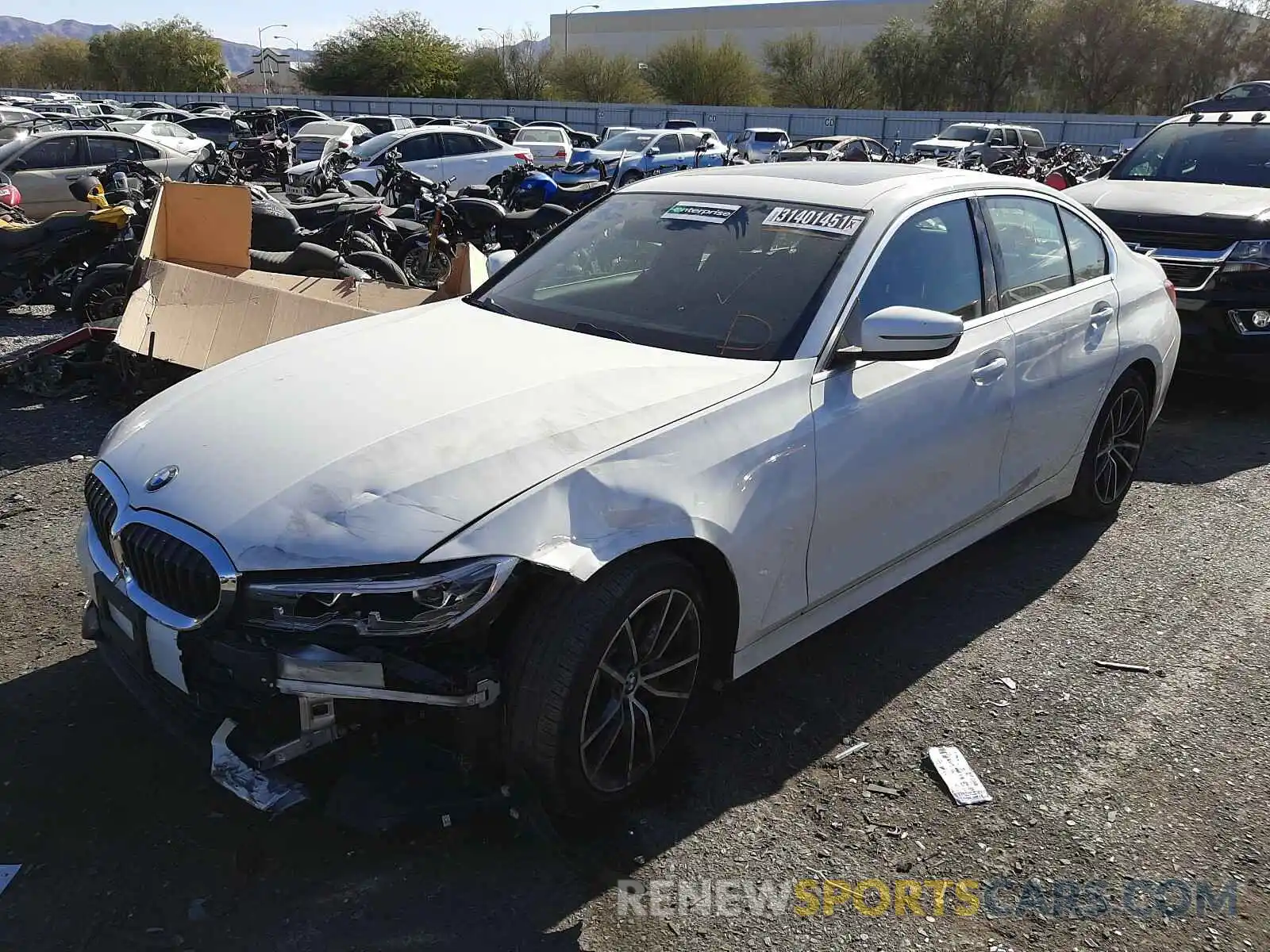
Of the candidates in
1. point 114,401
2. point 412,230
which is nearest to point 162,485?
point 114,401

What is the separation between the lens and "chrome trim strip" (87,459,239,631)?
8.17 feet

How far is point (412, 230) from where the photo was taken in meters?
11.1

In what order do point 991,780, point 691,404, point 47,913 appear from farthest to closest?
point 991,780
point 691,404
point 47,913

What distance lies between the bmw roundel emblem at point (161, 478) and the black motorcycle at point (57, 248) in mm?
7452

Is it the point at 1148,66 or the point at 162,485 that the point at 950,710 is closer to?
the point at 162,485

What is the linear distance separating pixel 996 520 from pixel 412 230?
8400 mm

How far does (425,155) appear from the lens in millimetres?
19859

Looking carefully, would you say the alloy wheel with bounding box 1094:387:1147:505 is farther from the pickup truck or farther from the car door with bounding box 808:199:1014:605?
the pickup truck

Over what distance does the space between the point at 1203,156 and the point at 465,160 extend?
48.3 ft

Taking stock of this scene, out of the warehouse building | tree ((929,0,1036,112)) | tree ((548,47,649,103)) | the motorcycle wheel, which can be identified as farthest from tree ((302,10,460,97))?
the motorcycle wheel

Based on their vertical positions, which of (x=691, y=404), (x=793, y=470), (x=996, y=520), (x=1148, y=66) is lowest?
(x=996, y=520)

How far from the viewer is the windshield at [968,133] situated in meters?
30.6

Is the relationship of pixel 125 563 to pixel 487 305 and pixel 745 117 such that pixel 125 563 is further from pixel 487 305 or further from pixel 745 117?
pixel 745 117

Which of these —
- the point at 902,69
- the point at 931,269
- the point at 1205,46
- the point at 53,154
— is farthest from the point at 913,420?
the point at 1205,46
